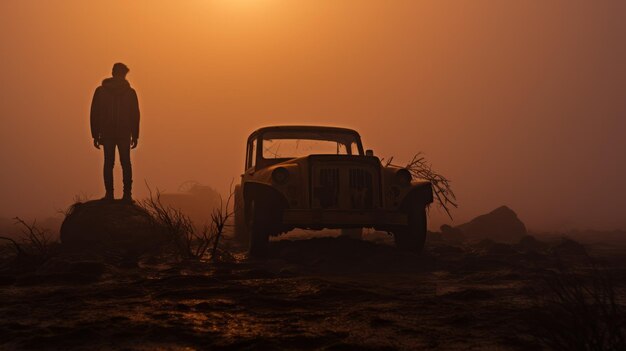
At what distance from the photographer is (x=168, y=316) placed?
3164 millimetres

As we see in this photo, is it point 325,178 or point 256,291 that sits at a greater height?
point 325,178

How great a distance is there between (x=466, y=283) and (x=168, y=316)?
270cm

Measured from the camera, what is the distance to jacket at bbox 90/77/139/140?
26.6 ft

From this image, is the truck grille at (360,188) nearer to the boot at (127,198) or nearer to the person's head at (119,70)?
the boot at (127,198)

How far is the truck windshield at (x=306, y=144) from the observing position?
790 centimetres

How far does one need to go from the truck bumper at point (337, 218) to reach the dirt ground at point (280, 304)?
369 millimetres

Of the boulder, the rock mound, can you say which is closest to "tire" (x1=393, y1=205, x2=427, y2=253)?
the rock mound

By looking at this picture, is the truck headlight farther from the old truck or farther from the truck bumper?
the truck bumper

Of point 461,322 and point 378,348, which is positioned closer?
Answer: point 378,348

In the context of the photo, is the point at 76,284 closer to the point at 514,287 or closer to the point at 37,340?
the point at 37,340

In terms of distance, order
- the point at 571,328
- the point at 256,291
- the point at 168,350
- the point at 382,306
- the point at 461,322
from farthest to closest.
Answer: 1. the point at 256,291
2. the point at 382,306
3. the point at 461,322
4. the point at 168,350
5. the point at 571,328

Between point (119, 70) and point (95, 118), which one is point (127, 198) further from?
point (119, 70)

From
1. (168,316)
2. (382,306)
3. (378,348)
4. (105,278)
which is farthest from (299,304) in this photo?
(105,278)

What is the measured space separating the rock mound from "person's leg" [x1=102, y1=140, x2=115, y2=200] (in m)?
0.31
